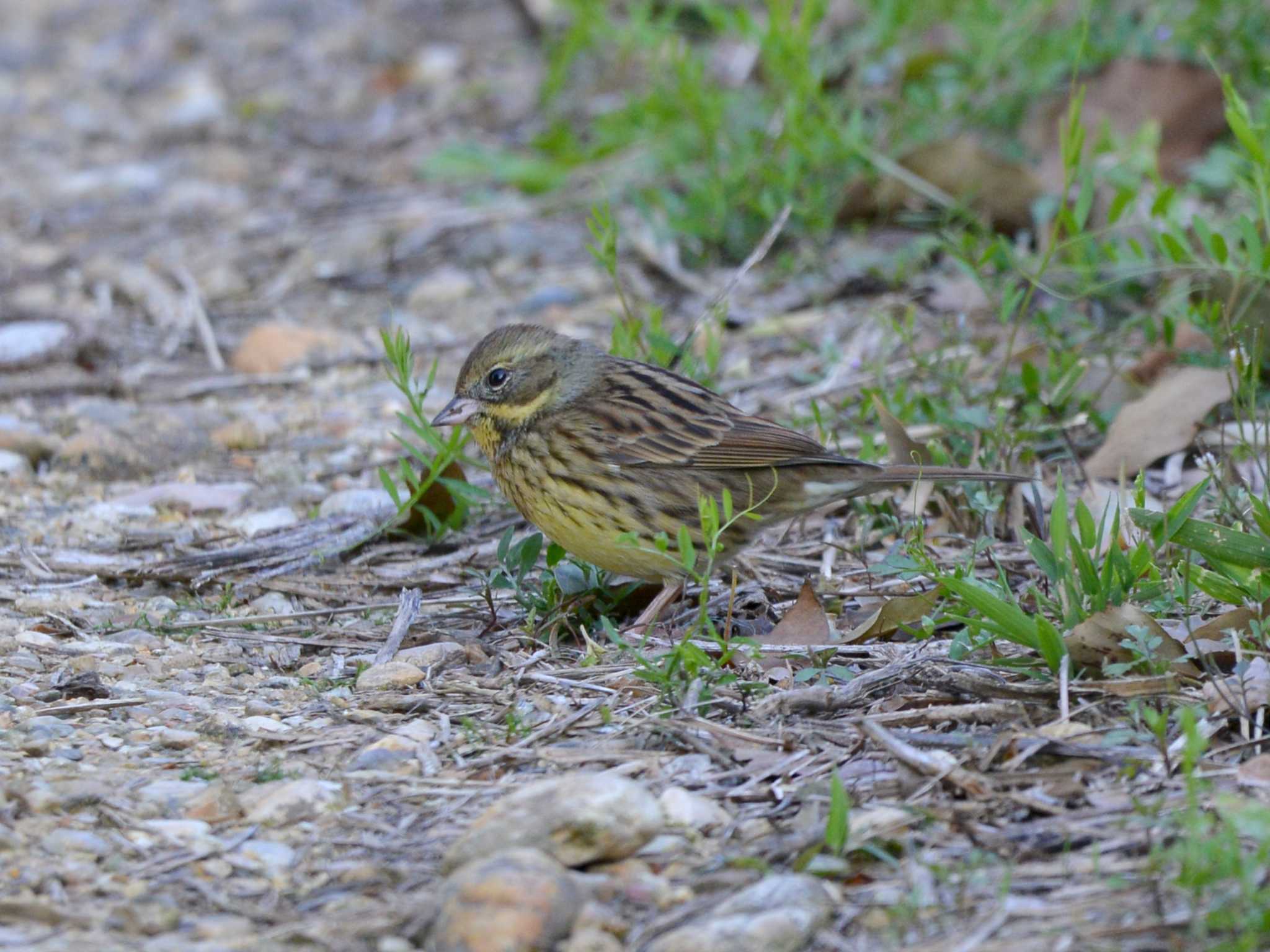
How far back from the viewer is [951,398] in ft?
19.5

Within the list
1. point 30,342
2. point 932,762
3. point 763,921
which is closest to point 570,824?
Answer: point 763,921

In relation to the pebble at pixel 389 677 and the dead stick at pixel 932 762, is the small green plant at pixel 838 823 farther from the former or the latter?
the pebble at pixel 389 677

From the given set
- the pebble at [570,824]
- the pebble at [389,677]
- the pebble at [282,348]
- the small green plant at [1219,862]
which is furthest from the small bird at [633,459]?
the pebble at [282,348]

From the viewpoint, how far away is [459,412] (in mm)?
5254

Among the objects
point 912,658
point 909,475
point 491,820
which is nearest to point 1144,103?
point 909,475

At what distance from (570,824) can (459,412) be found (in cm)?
233

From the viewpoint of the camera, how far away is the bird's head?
5.26 m

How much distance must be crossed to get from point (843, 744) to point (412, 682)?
123 centimetres

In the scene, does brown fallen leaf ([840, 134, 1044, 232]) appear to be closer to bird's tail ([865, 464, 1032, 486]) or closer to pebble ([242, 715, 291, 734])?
bird's tail ([865, 464, 1032, 486])

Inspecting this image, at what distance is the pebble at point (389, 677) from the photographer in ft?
13.9

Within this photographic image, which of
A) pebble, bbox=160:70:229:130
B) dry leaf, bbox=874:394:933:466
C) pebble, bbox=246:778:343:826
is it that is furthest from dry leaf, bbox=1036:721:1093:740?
pebble, bbox=160:70:229:130

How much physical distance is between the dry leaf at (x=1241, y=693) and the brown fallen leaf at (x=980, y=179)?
13.0 ft

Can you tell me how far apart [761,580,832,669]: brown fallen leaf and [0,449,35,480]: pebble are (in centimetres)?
316

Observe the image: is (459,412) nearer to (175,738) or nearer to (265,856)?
(175,738)
